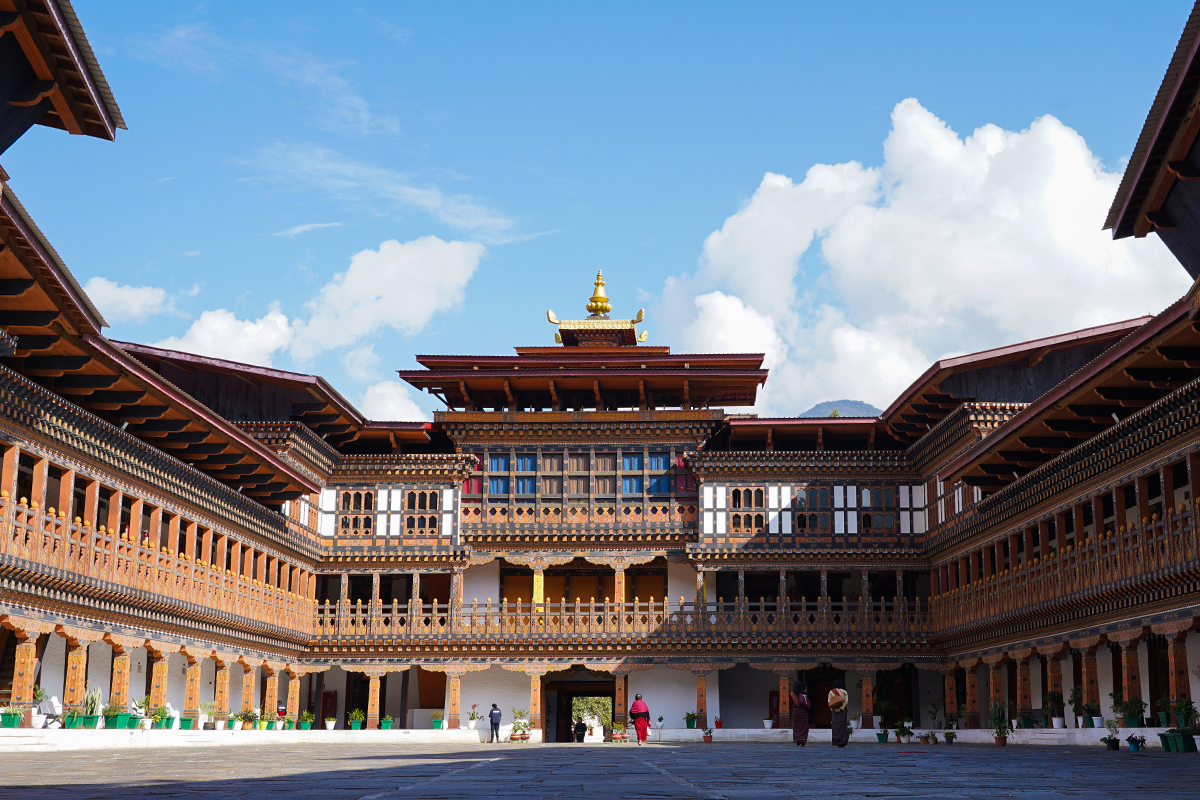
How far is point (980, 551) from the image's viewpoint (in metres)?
36.5

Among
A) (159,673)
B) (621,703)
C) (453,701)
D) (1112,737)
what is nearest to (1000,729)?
(1112,737)

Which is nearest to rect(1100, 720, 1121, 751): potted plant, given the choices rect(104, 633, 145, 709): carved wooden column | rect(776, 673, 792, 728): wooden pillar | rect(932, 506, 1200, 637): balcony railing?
rect(932, 506, 1200, 637): balcony railing

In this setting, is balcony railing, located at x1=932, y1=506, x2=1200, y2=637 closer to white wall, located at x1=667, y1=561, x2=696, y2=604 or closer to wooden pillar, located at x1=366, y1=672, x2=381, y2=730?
white wall, located at x1=667, y1=561, x2=696, y2=604

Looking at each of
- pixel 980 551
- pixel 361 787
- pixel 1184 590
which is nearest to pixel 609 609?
pixel 980 551

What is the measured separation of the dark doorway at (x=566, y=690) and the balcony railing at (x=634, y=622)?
383 centimetres

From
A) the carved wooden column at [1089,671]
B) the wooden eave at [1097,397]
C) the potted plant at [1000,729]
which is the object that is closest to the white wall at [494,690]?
the potted plant at [1000,729]

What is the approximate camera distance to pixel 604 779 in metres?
13.4

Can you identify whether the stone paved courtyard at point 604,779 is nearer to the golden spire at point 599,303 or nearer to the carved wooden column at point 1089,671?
the carved wooden column at point 1089,671

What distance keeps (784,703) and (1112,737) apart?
16235 millimetres

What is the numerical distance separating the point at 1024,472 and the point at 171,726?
72.8ft

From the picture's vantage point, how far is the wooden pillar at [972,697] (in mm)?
37316

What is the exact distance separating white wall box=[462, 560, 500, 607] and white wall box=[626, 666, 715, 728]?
18.0 feet

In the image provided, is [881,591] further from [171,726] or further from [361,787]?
[361,787]

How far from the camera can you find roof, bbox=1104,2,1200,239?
66.7ft
